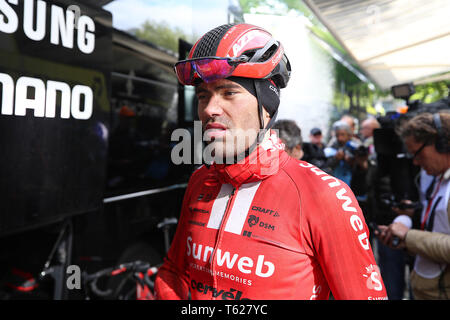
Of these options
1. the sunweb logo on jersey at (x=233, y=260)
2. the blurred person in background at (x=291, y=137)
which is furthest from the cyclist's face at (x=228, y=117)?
the blurred person in background at (x=291, y=137)

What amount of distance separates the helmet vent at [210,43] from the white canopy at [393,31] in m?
2.74

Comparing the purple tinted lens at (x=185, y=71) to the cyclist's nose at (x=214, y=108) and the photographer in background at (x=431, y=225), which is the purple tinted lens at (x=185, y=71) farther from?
the photographer in background at (x=431, y=225)

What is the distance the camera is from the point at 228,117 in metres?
1.33

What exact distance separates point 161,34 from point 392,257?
3339mm

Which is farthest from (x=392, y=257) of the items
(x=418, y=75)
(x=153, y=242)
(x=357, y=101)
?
(x=357, y=101)

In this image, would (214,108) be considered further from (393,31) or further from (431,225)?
(393,31)

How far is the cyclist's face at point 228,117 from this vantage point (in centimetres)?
133

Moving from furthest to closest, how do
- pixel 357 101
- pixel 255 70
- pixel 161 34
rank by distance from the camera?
pixel 357 101
pixel 161 34
pixel 255 70

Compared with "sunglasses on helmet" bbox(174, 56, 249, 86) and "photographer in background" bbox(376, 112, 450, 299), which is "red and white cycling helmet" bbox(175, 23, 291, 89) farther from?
"photographer in background" bbox(376, 112, 450, 299)

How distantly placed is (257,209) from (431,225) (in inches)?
59.1

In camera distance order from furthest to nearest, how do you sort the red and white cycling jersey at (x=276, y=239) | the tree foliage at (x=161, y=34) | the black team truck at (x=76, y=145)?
the tree foliage at (x=161, y=34), the black team truck at (x=76, y=145), the red and white cycling jersey at (x=276, y=239)

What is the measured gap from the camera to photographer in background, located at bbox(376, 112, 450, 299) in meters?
2.09
